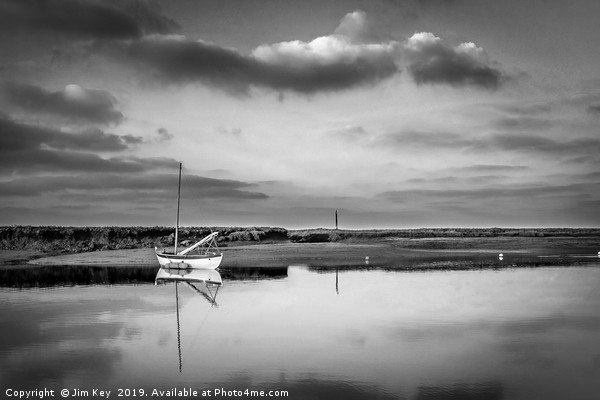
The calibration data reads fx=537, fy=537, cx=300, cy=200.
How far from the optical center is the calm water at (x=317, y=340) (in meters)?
16.8

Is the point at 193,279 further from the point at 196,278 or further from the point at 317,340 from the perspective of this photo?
the point at 317,340

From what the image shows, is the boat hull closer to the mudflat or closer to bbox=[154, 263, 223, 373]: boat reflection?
bbox=[154, 263, 223, 373]: boat reflection

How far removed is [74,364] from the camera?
751 inches

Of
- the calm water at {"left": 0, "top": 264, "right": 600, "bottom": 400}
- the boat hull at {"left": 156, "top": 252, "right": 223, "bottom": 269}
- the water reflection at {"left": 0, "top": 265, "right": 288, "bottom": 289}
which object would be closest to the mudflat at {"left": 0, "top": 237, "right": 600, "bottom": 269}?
the water reflection at {"left": 0, "top": 265, "right": 288, "bottom": 289}

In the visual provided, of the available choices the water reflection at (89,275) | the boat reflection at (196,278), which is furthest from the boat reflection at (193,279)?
the water reflection at (89,275)

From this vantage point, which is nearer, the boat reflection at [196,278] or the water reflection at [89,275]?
the boat reflection at [196,278]

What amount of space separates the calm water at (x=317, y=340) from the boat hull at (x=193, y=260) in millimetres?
14040

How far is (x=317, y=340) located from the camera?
74.8 ft

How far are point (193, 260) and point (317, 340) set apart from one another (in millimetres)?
36010

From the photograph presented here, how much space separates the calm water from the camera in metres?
16.8

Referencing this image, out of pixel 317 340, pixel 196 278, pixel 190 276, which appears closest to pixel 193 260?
pixel 190 276

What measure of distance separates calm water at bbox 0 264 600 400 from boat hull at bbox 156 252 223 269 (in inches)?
553

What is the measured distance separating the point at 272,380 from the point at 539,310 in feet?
64.9

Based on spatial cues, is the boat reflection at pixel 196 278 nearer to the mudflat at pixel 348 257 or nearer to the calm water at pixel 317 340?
the calm water at pixel 317 340
